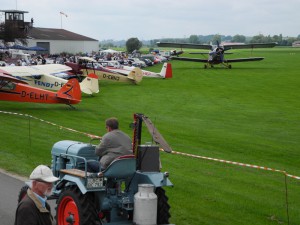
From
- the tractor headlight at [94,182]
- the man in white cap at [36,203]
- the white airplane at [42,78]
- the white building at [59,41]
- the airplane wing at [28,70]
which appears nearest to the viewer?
the man in white cap at [36,203]

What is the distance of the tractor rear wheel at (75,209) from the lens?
23.9 ft

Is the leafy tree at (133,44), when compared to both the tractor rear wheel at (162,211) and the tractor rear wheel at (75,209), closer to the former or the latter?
the tractor rear wheel at (75,209)

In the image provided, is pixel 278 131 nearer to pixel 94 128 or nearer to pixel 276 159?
pixel 276 159

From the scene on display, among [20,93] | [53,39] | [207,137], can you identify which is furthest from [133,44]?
[207,137]

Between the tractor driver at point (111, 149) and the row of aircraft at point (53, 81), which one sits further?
the row of aircraft at point (53, 81)

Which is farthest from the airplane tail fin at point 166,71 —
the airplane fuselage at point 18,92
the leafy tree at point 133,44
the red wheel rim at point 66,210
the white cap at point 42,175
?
the leafy tree at point 133,44

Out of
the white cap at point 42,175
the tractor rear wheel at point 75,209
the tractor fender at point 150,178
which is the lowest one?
the tractor rear wheel at point 75,209

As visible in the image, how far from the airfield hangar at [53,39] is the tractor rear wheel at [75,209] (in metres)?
87.3

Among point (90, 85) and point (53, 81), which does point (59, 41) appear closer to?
point (90, 85)

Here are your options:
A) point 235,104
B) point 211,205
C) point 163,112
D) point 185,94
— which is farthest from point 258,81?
point 211,205

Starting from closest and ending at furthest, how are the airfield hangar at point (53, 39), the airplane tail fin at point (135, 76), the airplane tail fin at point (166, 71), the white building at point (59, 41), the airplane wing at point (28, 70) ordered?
1. the airplane wing at point (28, 70)
2. the airplane tail fin at point (135, 76)
3. the airplane tail fin at point (166, 71)
4. the airfield hangar at point (53, 39)
5. the white building at point (59, 41)

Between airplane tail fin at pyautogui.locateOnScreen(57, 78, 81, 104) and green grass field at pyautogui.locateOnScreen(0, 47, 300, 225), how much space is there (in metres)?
0.69

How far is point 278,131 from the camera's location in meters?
21.6

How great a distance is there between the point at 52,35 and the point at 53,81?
8631 centimetres
